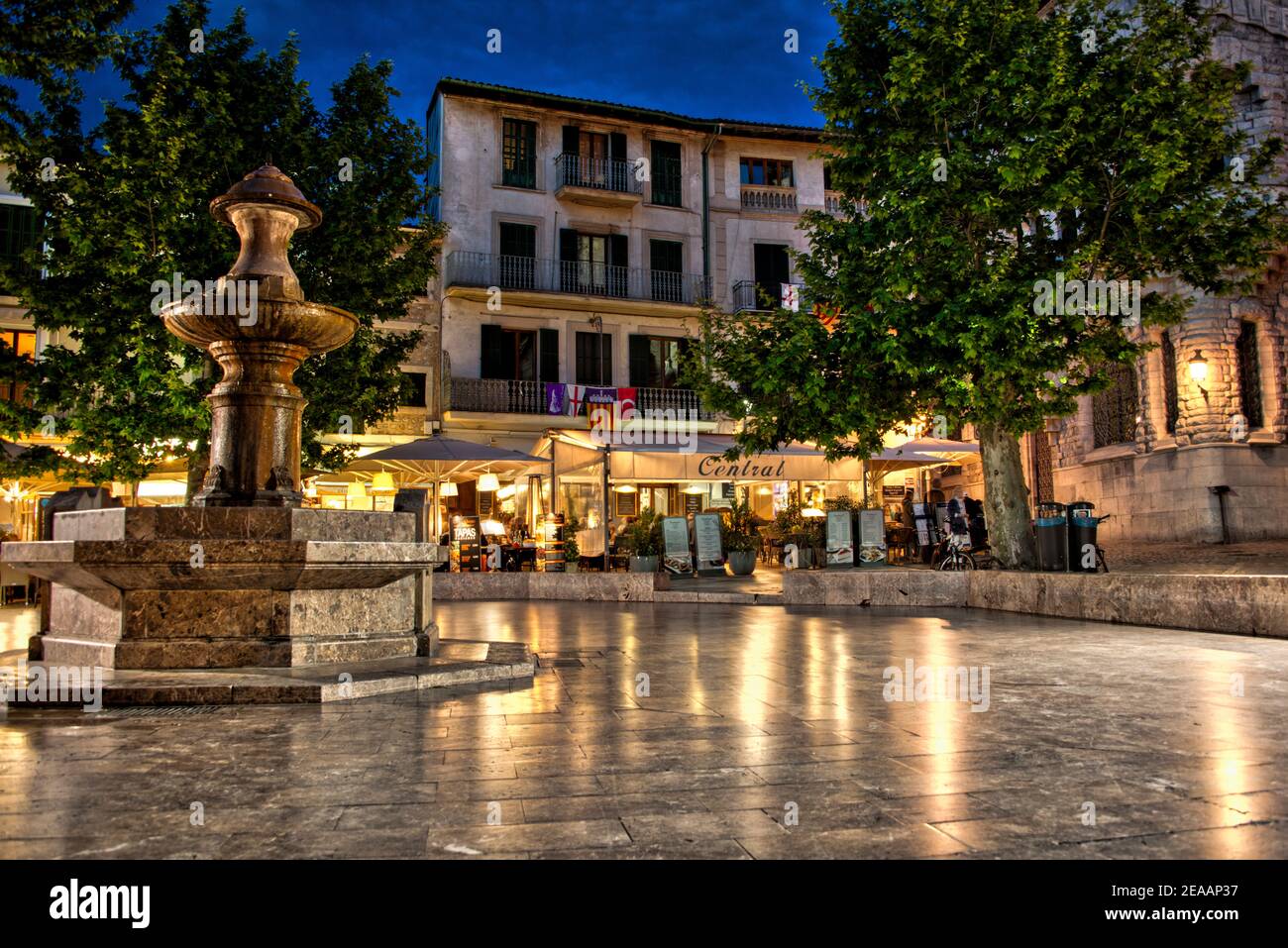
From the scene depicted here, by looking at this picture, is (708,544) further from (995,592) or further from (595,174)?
(595,174)

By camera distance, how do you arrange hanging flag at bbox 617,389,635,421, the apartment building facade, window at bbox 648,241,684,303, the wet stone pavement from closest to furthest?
the wet stone pavement < the apartment building facade < hanging flag at bbox 617,389,635,421 < window at bbox 648,241,684,303

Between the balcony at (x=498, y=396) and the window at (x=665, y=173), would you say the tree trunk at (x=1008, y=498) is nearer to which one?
the balcony at (x=498, y=396)

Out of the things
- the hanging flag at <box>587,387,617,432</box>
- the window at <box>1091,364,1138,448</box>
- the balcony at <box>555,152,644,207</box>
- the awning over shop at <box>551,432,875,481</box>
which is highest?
the balcony at <box>555,152,644,207</box>

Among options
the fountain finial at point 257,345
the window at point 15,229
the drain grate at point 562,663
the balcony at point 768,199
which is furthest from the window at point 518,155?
the drain grate at point 562,663

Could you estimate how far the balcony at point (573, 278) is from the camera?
26.5 meters

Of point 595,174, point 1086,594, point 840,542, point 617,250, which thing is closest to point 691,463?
point 840,542

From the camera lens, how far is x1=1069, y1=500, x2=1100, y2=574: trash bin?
12422 mm

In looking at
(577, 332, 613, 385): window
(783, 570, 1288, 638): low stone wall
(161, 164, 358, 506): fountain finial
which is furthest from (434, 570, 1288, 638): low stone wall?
(577, 332, 613, 385): window

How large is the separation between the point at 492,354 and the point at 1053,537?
17.9 m

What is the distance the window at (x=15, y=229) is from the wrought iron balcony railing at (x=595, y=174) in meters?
14.1

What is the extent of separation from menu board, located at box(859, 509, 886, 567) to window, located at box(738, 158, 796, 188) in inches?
638

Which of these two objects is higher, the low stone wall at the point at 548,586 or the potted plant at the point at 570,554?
the potted plant at the point at 570,554

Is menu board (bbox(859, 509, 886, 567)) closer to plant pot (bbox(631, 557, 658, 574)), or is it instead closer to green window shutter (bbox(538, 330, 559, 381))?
plant pot (bbox(631, 557, 658, 574))
